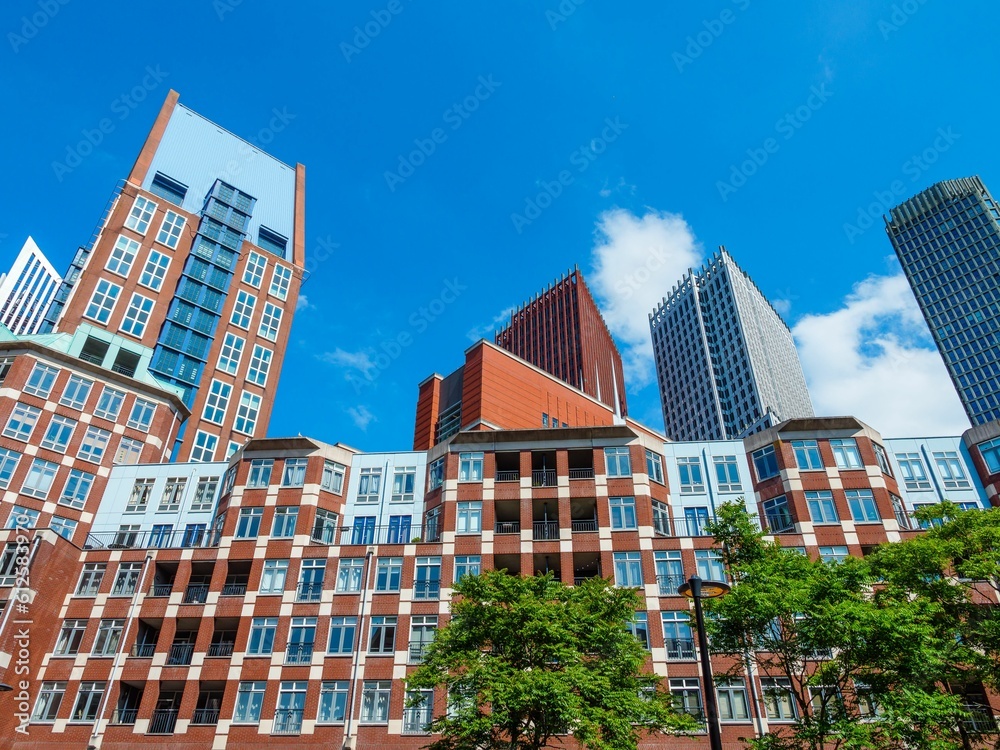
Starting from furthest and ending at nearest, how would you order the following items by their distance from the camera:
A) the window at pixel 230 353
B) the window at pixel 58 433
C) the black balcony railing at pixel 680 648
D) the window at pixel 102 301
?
1. the window at pixel 230 353
2. the window at pixel 102 301
3. the window at pixel 58 433
4. the black balcony railing at pixel 680 648

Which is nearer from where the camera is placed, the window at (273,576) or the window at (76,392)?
the window at (273,576)

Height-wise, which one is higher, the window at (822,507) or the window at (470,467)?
the window at (470,467)

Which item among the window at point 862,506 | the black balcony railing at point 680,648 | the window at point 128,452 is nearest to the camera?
the black balcony railing at point 680,648

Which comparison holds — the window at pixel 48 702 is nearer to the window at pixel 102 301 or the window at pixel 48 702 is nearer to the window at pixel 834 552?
the window at pixel 102 301

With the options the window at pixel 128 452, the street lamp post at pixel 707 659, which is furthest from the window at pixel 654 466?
the window at pixel 128 452

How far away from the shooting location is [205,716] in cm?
3975

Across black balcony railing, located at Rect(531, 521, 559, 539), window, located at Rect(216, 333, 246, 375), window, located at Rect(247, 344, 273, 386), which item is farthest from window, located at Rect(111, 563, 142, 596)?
window, located at Rect(247, 344, 273, 386)

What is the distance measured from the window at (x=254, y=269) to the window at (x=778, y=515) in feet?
221

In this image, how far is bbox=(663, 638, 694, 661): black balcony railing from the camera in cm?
3984

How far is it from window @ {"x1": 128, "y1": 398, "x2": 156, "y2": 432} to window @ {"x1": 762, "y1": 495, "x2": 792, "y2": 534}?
4549cm

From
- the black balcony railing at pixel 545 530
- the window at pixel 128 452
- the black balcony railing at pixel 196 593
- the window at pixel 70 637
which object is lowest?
the window at pixel 70 637

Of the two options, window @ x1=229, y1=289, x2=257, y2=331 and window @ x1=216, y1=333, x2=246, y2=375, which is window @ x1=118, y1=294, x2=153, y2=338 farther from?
window @ x1=229, y1=289, x2=257, y2=331

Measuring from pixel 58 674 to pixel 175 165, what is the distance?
68496 mm

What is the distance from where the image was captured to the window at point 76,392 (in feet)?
170
